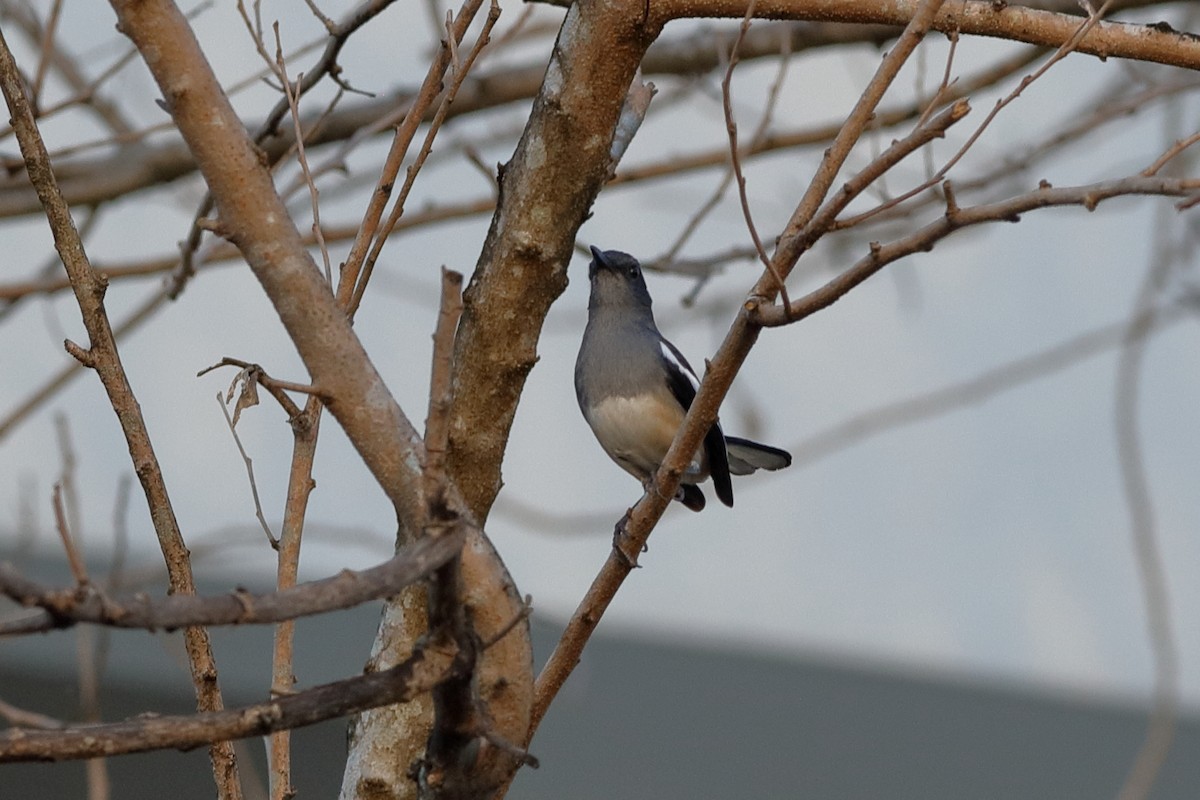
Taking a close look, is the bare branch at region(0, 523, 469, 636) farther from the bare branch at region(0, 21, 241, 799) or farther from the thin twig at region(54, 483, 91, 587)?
the bare branch at region(0, 21, 241, 799)

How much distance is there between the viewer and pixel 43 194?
4.61 ft

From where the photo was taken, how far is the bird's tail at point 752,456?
3111 millimetres

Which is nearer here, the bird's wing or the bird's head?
the bird's wing

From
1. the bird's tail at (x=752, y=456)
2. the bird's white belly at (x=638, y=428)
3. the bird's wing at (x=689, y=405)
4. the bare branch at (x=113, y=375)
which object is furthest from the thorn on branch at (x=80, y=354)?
the bird's tail at (x=752, y=456)

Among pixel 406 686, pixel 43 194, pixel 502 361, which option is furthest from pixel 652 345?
pixel 406 686

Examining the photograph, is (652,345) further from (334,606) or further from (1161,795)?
(1161,795)

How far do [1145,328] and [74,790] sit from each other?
3679 millimetres

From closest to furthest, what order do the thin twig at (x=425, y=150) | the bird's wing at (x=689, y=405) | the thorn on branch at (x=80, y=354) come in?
the thorn on branch at (x=80, y=354)
the thin twig at (x=425, y=150)
the bird's wing at (x=689, y=405)

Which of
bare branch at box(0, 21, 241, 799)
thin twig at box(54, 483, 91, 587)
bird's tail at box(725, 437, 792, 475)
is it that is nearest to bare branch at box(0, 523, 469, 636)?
thin twig at box(54, 483, 91, 587)

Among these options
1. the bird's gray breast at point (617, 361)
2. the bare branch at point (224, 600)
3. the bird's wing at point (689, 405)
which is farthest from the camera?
the bird's gray breast at point (617, 361)

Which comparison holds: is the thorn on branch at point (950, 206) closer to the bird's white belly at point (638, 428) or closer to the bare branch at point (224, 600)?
the bare branch at point (224, 600)

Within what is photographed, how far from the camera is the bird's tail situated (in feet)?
10.2

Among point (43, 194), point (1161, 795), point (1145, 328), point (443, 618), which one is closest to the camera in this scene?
point (443, 618)

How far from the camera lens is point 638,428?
2.97 metres
